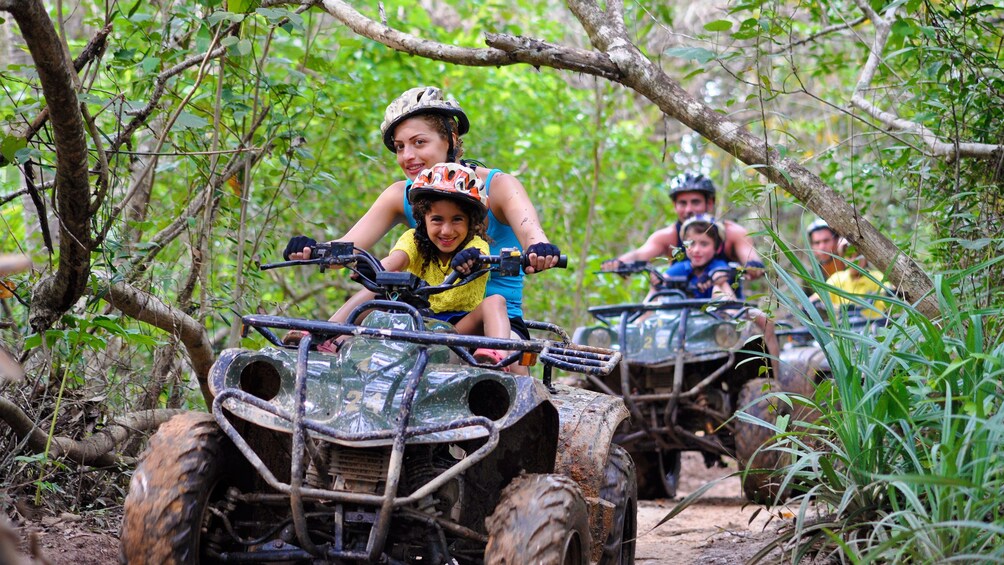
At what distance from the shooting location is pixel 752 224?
12883 millimetres

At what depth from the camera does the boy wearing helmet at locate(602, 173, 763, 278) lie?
9.24m

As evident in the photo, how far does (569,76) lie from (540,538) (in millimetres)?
14969

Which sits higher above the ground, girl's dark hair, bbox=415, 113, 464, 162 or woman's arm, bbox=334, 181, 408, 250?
girl's dark hair, bbox=415, 113, 464, 162

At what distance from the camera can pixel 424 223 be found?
4.68m

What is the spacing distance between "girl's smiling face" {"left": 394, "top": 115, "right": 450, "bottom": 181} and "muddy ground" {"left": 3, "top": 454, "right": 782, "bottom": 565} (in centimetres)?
196

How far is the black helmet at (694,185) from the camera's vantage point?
9969 millimetres

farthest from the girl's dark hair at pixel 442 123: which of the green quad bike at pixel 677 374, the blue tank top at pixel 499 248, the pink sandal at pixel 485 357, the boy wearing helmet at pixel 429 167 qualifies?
the green quad bike at pixel 677 374

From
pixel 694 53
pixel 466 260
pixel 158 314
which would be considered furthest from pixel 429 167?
pixel 158 314

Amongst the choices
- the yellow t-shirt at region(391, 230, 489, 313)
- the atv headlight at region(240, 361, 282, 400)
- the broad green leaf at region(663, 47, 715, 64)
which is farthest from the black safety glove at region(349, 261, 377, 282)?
the broad green leaf at region(663, 47, 715, 64)

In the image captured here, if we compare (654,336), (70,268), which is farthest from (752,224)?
(70,268)

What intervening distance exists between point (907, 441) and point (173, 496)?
2397 millimetres

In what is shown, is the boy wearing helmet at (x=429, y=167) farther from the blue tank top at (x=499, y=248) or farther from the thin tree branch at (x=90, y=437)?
the thin tree branch at (x=90, y=437)

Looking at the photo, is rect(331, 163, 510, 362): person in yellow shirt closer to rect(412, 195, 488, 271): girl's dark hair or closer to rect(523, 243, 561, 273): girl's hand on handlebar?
rect(412, 195, 488, 271): girl's dark hair

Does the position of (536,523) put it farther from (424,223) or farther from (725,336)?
(725,336)
